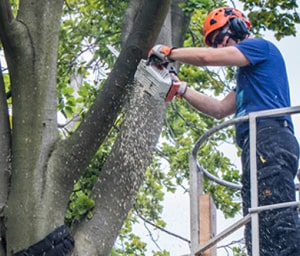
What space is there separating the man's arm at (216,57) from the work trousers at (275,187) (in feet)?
1.42

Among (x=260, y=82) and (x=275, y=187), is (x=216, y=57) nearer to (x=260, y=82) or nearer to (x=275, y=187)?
(x=260, y=82)

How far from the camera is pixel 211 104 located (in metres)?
5.98

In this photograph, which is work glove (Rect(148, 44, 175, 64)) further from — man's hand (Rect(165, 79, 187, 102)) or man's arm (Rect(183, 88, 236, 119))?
man's arm (Rect(183, 88, 236, 119))

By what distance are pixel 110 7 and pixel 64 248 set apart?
376cm

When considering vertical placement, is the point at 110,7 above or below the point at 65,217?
above

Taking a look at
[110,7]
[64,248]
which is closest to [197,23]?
[110,7]

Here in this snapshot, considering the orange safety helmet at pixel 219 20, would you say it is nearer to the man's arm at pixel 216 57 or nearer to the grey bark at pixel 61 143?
the man's arm at pixel 216 57

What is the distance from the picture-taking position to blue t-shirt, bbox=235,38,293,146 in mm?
5410

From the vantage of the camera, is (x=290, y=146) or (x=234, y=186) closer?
(x=290, y=146)

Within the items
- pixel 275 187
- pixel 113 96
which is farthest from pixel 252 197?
pixel 113 96

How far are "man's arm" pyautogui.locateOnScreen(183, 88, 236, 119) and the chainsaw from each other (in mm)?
119

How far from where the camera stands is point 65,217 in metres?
6.55

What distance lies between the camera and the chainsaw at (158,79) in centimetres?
586

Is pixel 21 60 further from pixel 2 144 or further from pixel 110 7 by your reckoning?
pixel 110 7
